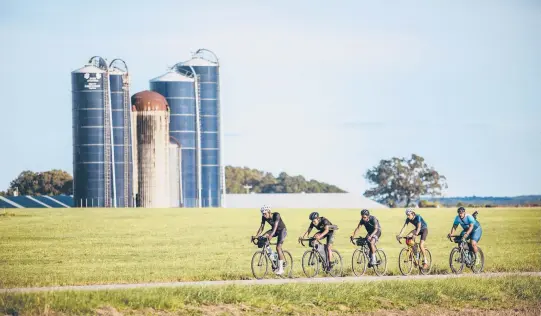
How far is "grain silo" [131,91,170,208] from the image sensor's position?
5674 inches

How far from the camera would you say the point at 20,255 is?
51.6m

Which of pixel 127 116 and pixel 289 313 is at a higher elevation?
pixel 127 116

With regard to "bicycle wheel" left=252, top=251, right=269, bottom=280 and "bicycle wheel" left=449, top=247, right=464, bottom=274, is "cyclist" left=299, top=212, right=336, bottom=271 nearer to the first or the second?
"bicycle wheel" left=252, top=251, right=269, bottom=280

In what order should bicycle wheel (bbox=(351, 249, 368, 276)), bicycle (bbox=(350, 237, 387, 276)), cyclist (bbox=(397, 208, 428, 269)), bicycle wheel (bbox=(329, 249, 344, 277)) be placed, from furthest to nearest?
1. bicycle wheel (bbox=(351, 249, 368, 276))
2. bicycle (bbox=(350, 237, 387, 276))
3. bicycle wheel (bbox=(329, 249, 344, 277))
4. cyclist (bbox=(397, 208, 428, 269))

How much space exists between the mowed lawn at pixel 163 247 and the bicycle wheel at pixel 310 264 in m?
0.87

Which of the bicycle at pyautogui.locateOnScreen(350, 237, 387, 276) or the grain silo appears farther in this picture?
the grain silo

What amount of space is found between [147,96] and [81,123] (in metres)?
9.30

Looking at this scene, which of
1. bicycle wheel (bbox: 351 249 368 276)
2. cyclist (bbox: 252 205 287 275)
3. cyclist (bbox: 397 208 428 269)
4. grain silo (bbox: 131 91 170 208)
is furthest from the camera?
grain silo (bbox: 131 91 170 208)

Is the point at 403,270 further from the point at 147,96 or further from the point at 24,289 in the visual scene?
the point at 147,96

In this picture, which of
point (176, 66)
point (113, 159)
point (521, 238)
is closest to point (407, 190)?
point (176, 66)

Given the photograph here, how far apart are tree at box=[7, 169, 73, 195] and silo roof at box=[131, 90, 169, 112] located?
2887 cm

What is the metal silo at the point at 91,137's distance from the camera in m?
142

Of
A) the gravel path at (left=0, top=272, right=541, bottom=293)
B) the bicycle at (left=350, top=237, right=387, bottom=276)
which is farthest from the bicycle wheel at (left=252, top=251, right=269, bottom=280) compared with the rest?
the bicycle at (left=350, top=237, right=387, bottom=276)

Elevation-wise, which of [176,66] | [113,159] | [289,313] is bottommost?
[289,313]
